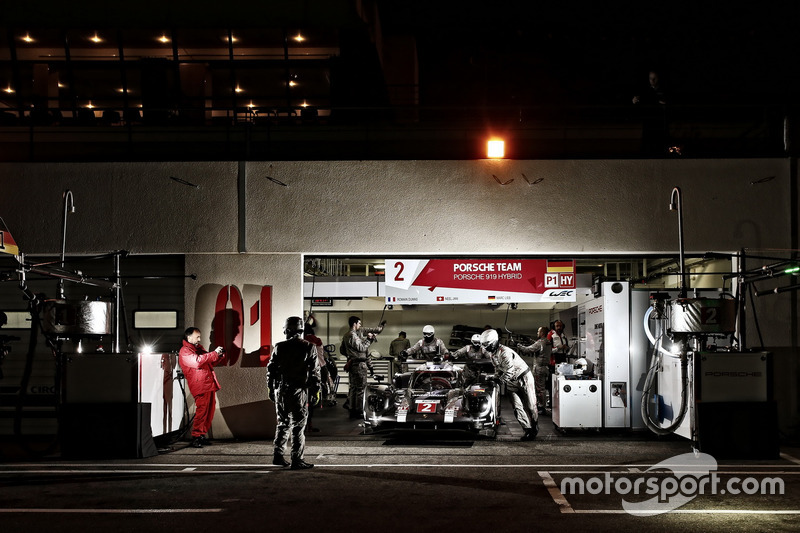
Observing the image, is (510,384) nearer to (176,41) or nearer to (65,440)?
(65,440)

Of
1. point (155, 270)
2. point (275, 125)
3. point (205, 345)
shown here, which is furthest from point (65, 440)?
point (275, 125)

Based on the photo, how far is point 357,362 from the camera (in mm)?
16516

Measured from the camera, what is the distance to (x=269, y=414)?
528 inches

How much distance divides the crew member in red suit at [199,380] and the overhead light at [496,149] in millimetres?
5958

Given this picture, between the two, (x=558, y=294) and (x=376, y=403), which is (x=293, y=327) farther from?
(x=558, y=294)

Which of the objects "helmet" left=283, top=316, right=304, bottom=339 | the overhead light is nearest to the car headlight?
"helmet" left=283, top=316, right=304, bottom=339

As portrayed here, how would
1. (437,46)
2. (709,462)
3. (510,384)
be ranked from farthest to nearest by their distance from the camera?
(437,46)
(510,384)
(709,462)

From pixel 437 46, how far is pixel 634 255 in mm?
9500

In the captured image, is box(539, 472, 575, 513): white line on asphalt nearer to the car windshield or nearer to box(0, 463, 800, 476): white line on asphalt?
box(0, 463, 800, 476): white line on asphalt

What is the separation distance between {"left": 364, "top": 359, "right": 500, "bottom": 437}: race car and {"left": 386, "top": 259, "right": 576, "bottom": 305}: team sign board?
2379 millimetres

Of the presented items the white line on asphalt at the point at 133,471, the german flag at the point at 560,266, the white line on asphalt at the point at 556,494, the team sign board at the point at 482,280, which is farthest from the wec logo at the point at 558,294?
the white line on asphalt at the point at 133,471

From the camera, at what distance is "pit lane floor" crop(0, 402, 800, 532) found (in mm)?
7215

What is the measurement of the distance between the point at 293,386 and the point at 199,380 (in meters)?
2.95

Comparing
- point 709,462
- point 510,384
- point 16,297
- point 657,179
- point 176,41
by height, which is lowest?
point 709,462
